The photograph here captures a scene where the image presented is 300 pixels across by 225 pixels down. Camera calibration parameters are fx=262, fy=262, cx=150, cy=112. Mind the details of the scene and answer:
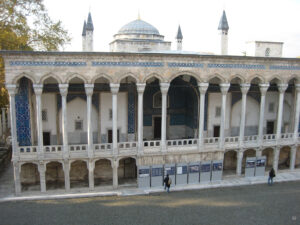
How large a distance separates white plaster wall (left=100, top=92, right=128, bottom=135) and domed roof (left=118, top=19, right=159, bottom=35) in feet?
49.3

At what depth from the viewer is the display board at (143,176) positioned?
15.3 m

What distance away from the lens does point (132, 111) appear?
17422mm

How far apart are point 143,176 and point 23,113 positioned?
7.80 meters

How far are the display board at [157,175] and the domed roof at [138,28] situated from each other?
62.2 ft

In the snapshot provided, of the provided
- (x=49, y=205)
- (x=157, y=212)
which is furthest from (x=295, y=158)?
(x=49, y=205)

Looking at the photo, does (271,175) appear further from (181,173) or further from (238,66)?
(238,66)

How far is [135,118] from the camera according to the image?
17516mm

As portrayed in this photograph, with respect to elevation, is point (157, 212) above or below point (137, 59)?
below

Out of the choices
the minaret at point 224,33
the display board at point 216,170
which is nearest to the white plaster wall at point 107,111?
the display board at point 216,170

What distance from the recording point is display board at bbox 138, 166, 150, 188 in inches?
602

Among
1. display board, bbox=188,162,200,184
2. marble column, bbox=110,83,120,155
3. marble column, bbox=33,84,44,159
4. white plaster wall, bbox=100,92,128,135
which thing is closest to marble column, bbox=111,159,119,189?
marble column, bbox=110,83,120,155

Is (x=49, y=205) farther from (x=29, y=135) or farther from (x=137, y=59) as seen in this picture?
(x=137, y=59)

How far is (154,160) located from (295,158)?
432 inches

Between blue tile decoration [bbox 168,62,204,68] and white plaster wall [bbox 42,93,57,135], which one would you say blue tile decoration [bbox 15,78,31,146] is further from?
blue tile decoration [bbox 168,62,204,68]
